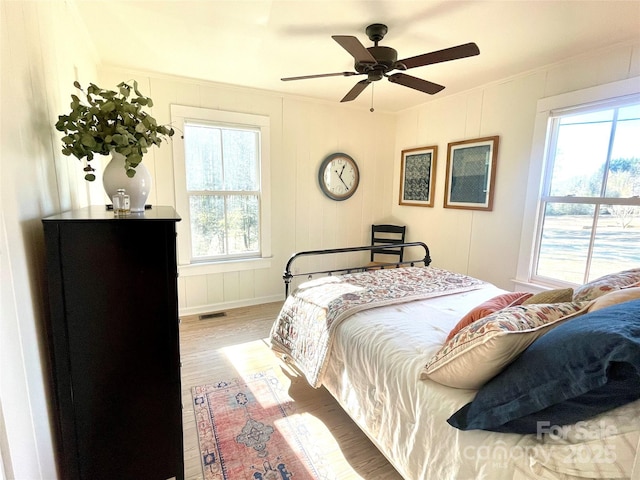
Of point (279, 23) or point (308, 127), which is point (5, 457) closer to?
point (279, 23)

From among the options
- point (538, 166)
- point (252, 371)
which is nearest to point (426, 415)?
point (252, 371)

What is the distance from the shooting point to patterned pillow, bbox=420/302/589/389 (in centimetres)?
96

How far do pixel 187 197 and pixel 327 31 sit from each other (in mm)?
2161

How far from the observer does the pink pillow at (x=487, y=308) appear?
131cm

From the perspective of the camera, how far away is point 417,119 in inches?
160

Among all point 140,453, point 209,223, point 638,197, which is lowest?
point 140,453

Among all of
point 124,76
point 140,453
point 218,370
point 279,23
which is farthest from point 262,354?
point 124,76

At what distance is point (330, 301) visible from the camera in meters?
1.92

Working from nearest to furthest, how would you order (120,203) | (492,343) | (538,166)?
(492,343) < (120,203) < (538,166)

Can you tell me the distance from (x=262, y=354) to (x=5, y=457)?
1952mm

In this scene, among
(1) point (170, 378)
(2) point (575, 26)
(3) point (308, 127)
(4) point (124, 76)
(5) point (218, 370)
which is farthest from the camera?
(3) point (308, 127)

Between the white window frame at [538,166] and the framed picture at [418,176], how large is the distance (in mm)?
1169

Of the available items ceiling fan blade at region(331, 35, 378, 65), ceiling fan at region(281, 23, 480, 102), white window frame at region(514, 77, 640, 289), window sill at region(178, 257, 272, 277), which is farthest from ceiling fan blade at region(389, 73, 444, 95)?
window sill at region(178, 257, 272, 277)

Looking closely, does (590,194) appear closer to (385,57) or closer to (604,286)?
(604,286)
